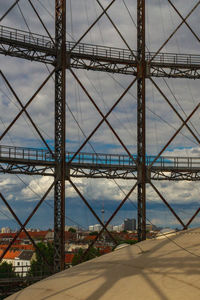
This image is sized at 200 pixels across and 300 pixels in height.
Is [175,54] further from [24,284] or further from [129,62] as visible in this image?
[24,284]

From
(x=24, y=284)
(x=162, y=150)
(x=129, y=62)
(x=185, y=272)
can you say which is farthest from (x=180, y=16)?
(x=185, y=272)

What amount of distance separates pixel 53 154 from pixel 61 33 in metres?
7.38

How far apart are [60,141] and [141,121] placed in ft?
18.8

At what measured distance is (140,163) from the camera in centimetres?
2802

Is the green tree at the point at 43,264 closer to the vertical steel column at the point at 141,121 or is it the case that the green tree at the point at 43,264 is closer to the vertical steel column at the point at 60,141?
the vertical steel column at the point at 60,141

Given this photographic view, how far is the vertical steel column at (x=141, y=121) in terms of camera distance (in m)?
27.7

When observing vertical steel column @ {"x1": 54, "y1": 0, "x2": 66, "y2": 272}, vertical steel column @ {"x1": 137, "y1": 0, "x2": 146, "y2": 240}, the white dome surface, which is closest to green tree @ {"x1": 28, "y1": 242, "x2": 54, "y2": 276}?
vertical steel column @ {"x1": 54, "y1": 0, "x2": 66, "y2": 272}

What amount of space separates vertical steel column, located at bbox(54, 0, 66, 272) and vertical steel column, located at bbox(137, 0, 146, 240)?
529 centimetres

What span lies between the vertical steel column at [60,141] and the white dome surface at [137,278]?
12787 millimetres

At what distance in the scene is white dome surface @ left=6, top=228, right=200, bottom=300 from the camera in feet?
27.8

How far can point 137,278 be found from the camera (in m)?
9.41

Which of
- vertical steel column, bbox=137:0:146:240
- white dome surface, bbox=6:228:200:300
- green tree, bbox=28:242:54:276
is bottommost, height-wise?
green tree, bbox=28:242:54:276

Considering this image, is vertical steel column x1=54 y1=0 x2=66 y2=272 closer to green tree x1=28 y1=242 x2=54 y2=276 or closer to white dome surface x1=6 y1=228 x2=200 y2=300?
green tree x1=28 y1=242 x2=54 y2=276

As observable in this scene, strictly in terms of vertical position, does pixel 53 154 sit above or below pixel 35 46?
below
